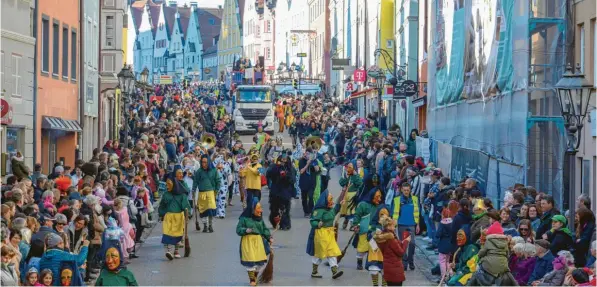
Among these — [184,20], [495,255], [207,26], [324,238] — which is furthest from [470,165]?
[184,20]

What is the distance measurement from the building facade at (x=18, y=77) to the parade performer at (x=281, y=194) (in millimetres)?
5447

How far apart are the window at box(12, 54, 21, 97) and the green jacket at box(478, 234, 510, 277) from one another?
17651 mm

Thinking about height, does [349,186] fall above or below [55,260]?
above

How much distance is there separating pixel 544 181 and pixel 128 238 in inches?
313

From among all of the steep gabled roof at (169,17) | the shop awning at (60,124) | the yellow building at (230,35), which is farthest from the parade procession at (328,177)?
the steep gabled roof at (169,17)

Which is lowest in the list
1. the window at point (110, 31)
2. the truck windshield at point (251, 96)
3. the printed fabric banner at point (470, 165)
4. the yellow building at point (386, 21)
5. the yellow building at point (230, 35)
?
the printed fabric banner at point (470, 165)

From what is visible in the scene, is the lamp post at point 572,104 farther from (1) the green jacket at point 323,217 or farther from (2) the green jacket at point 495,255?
(1) the green jacket at point 323,217

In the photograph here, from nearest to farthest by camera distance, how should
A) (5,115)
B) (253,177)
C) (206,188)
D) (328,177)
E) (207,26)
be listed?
1. (206,188)
2. (5,115)
3. (253,177)
4. (328,177)
5. (207,26)

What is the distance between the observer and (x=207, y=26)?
554 feet

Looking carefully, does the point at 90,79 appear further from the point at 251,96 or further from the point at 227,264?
the point at 251,96

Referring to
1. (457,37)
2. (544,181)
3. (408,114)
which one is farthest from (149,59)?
(544,181)

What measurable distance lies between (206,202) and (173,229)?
14.1ft

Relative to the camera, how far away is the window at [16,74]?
97.0 feet

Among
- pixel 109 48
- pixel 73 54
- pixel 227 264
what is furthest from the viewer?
pixel 109 48
